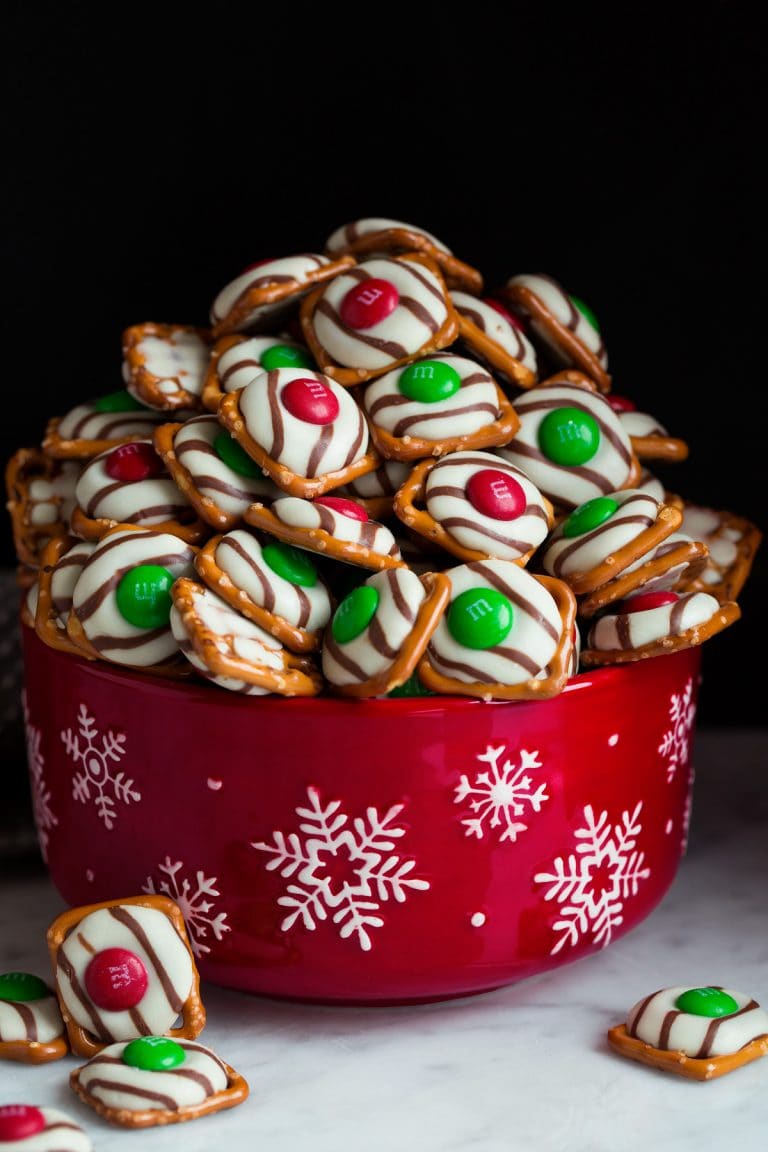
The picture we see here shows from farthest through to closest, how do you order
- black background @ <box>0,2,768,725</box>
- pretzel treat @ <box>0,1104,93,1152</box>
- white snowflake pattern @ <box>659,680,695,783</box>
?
black background @ <box>0,2,768,725</box> → white snowflake pattern @ <box>659,680,695,783</box> → pretzel treat @ <box>0,1104,93,1152</box>

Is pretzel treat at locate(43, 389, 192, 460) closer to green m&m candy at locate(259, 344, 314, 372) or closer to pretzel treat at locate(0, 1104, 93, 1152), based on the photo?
green m&m candy at locate(259, 344, 314, 372)

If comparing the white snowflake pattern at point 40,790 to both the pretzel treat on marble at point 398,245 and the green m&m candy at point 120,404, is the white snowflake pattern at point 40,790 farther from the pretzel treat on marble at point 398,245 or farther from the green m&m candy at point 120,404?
the pretzel treat on marble at point 398,245

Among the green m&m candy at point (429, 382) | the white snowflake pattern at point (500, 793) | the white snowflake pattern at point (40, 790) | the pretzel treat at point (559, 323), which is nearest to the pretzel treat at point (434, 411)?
the green m&m candy at point (429, 382)

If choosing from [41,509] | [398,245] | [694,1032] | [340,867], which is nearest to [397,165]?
[398,245]

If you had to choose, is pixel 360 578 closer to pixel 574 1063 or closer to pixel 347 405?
pixel 347 405

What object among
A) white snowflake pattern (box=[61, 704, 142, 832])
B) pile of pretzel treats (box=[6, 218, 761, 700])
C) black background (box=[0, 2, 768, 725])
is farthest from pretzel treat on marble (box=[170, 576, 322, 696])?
black background (box=[0, 2, 768, 725])

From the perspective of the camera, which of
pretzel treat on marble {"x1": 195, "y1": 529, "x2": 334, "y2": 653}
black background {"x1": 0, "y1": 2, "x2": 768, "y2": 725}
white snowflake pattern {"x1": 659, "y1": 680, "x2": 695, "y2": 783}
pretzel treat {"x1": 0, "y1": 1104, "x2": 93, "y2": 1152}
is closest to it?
pretzel treat {"x1": 0, "y1": 1104, "x2": 93, "y2": 1152}
